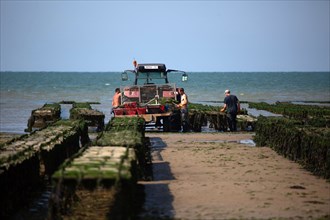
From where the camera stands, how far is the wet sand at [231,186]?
12.9m

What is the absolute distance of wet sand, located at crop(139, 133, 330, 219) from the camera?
1285 centimetres

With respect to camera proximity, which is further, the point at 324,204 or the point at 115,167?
the point at 324,204

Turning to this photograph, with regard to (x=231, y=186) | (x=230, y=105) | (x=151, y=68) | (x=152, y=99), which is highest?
(x=151, y=68)

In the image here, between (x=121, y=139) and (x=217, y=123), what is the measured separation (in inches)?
703

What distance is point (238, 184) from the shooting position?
1574 centimetres

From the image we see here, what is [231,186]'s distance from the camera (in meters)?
15.5

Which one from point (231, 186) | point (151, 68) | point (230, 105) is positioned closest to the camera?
point (231, 186)

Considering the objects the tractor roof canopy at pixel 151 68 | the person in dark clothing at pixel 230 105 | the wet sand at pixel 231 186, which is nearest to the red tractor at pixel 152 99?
the tractor roof canopy at pixel 151 68

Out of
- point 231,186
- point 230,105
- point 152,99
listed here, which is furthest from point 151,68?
point 231,186

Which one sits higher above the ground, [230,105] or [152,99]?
[152,99]

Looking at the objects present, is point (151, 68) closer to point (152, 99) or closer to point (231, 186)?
point (152, 99)

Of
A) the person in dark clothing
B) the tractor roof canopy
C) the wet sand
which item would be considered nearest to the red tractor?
the tractor roof canopy

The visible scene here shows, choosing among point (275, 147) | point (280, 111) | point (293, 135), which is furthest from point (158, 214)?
point (280, 111)

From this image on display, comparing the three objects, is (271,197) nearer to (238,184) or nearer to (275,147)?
(238,184)
